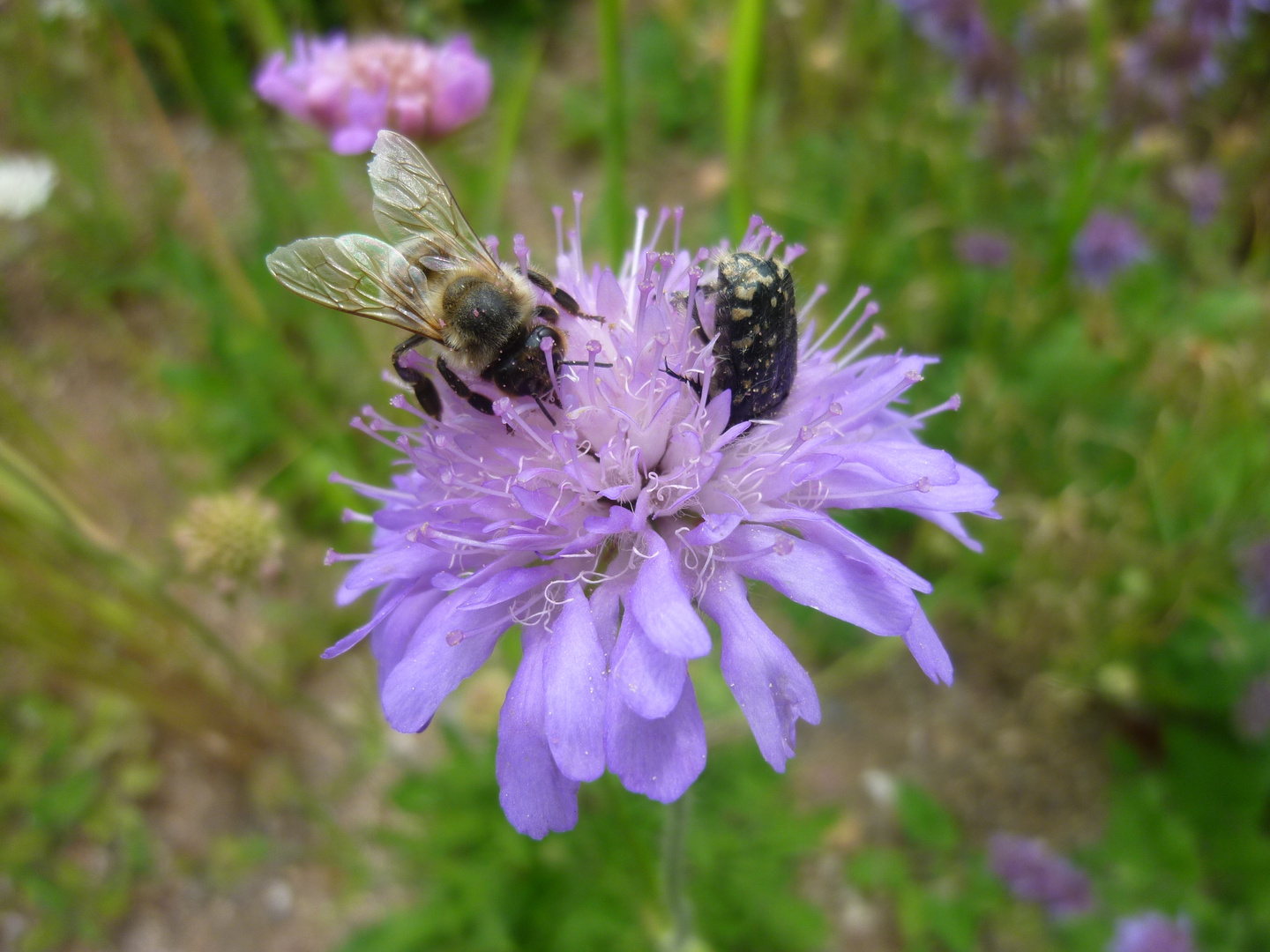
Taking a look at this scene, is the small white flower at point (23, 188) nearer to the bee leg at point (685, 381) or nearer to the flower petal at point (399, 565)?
the flower petal at point (399, 565)

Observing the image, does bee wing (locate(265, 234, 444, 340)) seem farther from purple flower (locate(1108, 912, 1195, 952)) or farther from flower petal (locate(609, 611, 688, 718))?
purple flower (locate(1108, 912, 1195, 952))

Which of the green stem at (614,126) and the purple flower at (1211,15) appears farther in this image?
the purple flower at (1211,15)

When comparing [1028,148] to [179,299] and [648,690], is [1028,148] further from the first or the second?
[179,299]

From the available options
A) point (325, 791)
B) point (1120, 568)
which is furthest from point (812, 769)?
point (325, 791)

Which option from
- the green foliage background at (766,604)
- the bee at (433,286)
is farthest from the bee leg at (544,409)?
the green foliage background at (766,604)

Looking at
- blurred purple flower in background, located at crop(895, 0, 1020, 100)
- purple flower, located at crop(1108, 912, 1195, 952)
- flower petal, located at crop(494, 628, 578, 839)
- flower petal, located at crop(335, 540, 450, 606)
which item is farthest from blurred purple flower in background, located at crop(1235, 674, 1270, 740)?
flower petal, located at crop(335, 540, 450, 606)

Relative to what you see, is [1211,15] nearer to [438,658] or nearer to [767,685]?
[767,685]

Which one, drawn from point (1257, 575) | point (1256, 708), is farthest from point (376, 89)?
point (1256, 708)
